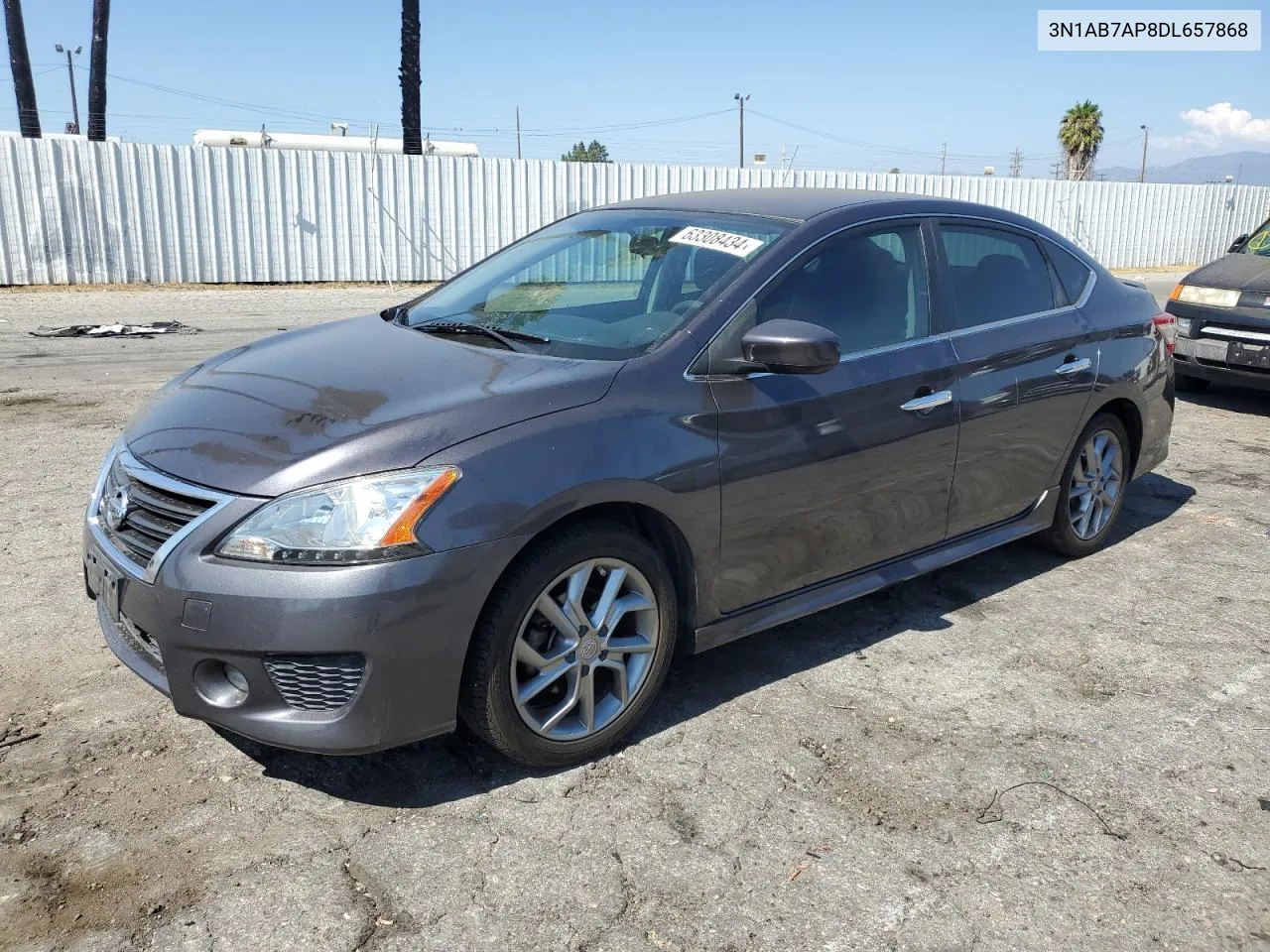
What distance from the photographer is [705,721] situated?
359 cm

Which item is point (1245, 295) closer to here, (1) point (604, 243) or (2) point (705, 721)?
(1) point (604, 243)

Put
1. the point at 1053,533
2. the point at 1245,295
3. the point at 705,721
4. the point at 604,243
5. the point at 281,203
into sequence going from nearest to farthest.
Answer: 1. the point at 705,721
2. the point at 604,243
3. the point at 1053,533
4. the point at 1245,295
5. the point at 281,203

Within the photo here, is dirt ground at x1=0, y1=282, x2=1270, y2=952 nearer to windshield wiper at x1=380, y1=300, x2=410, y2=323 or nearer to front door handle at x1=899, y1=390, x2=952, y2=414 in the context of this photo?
front door handle at x1=899, y1=390, x2=952, y2=414

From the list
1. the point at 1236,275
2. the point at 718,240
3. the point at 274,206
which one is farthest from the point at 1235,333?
the point at 274,206

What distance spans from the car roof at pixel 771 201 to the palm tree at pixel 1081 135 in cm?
5056

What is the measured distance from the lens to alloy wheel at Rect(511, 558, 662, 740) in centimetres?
311

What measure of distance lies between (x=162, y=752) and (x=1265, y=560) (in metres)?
5.03

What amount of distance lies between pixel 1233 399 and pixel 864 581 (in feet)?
24.0

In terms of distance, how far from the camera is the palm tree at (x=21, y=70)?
20422mm

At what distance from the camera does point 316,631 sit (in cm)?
274

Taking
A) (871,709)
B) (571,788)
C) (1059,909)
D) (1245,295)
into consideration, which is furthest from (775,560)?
(1245,295)

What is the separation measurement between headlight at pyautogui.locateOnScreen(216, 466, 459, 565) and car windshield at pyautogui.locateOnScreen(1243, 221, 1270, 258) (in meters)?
9.14

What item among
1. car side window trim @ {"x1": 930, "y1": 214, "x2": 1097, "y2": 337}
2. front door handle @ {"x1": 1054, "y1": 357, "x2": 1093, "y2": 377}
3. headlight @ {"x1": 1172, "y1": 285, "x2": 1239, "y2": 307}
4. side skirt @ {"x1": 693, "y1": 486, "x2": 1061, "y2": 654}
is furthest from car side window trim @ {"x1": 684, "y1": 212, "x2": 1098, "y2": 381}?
headlight @ {"x1": 1172, "y1": 285, "x2": 1239, "y2": 307}

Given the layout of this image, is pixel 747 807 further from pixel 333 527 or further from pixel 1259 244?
pixel 1259 244
